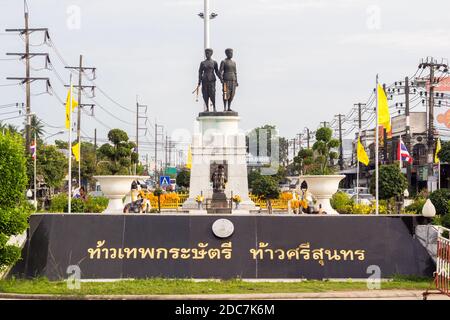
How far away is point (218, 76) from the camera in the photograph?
29406 millimetres

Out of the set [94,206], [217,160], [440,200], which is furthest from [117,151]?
[440,200]

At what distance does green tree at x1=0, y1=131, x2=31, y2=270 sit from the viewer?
1412cm

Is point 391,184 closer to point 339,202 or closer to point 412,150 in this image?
point 339,202

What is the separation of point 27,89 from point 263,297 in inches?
1188

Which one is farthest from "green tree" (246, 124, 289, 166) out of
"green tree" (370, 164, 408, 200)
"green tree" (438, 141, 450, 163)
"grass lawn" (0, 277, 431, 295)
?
"grass lawn" (0, 277, 431, 295)

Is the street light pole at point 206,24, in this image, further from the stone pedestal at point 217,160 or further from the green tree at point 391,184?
the green tree at point 391,184

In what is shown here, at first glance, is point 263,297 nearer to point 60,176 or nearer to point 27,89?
point 27,89

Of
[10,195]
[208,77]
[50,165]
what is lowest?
[10,195]

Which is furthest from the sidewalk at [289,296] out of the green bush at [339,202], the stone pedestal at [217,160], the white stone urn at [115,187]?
the green bush at [339,202]

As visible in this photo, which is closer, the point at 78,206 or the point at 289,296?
the point at 289,296

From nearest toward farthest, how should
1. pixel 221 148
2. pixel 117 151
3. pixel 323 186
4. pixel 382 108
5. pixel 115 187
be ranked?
pixel 382 108 < pixel 323 186 < pixel 115 187 < pixel 221 148 < pixel 117 151

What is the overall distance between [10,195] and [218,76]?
53.5ft

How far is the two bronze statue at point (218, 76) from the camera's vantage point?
29.1m

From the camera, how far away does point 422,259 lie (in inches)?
627
